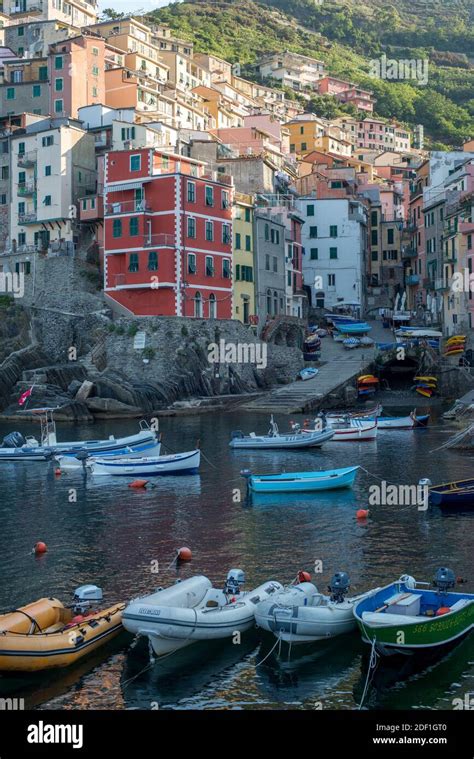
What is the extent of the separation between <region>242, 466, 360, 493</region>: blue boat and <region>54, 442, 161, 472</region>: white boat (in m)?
9.25

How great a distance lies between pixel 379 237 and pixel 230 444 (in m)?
73.9

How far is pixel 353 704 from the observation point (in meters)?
17.7

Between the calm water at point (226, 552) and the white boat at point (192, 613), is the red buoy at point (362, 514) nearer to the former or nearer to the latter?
the calm water at point (226, 552)

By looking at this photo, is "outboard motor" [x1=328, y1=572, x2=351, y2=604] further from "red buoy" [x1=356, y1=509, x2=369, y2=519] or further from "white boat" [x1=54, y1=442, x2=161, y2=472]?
"white boat" [x1=54, y1=442, x2=161, y2=472]

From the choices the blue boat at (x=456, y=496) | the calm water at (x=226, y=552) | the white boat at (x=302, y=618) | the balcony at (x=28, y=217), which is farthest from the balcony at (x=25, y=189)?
the white boat at (x=302, y=618)

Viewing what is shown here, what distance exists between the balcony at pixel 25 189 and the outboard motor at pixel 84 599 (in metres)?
70.0

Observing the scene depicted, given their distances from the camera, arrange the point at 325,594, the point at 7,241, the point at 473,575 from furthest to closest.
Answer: the point at 7,241 < the point at 473,575 < the point at 325,594

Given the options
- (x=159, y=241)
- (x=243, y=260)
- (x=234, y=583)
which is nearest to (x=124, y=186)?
(x=159, y=241)

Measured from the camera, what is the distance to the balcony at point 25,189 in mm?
86125

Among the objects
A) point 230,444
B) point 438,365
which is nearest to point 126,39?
point 438,365

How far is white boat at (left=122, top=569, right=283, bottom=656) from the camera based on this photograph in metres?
19.8

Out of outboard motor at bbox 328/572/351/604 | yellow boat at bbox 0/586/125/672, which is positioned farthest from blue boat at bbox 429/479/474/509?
yellow boat at bbox 0/586/125/672

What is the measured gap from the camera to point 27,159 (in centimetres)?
8725

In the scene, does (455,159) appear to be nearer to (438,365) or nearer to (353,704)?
(438,365)
